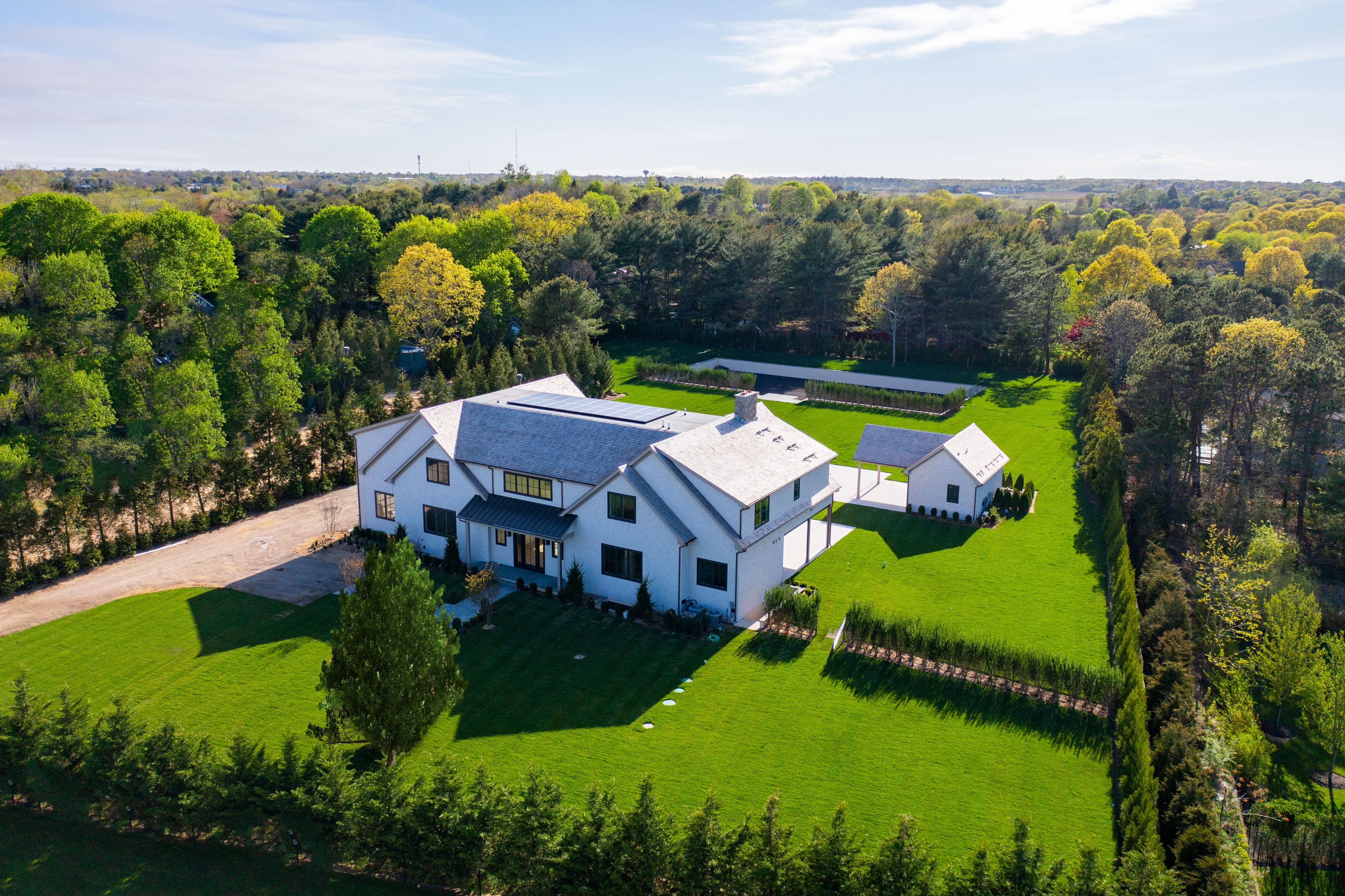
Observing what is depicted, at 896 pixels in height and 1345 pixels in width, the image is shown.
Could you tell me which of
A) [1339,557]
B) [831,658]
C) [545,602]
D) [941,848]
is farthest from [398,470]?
[1339,557]

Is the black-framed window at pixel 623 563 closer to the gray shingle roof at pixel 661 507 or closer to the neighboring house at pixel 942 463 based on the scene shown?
the gray shingle roof at pixel 661 507

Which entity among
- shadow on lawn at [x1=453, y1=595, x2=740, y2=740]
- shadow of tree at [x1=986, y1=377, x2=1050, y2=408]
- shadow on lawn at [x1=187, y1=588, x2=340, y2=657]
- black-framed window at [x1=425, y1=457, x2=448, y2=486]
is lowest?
shadow on lawn at [x1=453, y1=595, x2=740, y2=740]

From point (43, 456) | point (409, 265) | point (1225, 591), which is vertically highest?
point (409, 265)

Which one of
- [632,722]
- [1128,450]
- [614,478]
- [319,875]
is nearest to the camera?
[319,875]

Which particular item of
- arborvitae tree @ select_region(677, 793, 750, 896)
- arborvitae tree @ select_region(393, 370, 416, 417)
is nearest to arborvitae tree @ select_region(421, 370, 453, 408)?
arborvitae tree @ select_region(393, 370, 416, 417)

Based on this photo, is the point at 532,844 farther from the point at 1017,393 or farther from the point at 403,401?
the point at 1017,393

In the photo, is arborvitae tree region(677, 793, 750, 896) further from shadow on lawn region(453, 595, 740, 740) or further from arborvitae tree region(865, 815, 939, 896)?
shadow on lawn region(453, 595, 740, 740)

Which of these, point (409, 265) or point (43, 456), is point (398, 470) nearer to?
point (43, 456)
